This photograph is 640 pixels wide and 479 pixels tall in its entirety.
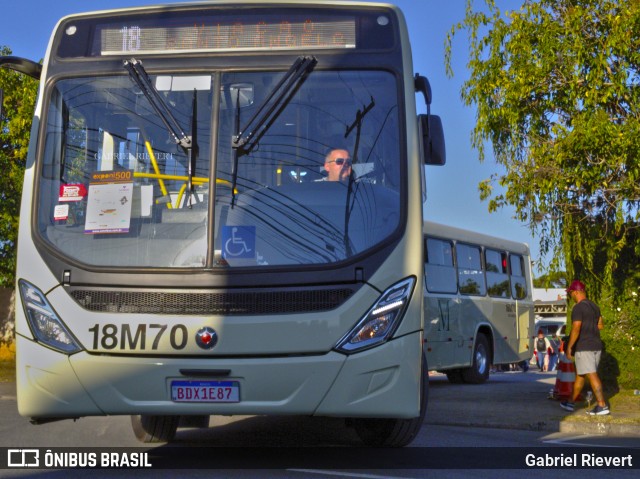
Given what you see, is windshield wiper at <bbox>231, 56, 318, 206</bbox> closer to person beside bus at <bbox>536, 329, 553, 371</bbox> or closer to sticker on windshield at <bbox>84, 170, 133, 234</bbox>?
sticker on windshield at <bbox>84, 170, 133, 234</bbox>

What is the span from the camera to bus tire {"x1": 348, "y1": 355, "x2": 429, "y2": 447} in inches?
346

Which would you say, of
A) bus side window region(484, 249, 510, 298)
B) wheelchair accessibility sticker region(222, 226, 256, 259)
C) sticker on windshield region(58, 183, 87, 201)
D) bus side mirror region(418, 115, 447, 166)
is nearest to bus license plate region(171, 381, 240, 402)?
wheelchair accessibility sticker region(222, 226, 256, 259)

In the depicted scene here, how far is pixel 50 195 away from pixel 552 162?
10.4m

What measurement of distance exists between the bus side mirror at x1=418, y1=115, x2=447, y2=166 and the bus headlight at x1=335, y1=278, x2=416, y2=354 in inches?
50.6

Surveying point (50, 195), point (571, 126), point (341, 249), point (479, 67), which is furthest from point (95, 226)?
point (479, 67)

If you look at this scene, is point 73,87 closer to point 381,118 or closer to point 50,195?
point 50,195

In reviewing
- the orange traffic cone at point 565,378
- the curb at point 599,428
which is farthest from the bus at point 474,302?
the curb at point 599,428

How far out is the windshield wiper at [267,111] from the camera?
774 centimetres

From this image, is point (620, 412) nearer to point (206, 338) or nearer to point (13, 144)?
point (206, 338)

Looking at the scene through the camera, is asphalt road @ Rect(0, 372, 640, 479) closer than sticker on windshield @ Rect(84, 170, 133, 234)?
No

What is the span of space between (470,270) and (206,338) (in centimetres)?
1472

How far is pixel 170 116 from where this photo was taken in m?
7.85

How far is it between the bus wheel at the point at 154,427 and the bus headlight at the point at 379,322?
3.02m

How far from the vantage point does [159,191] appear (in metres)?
7.81
